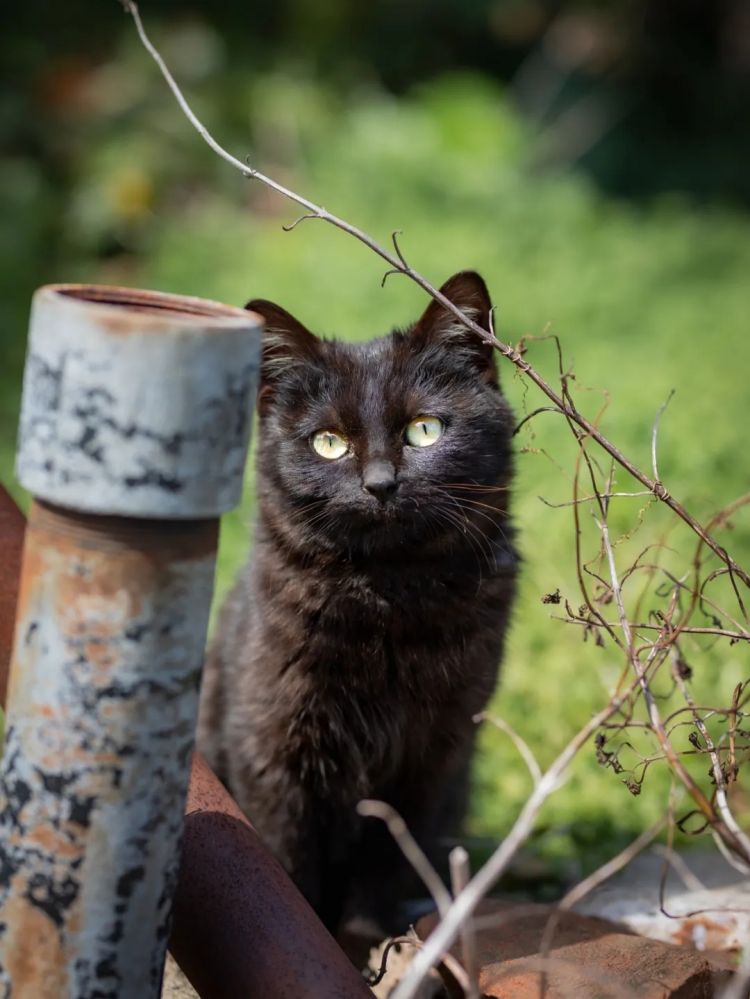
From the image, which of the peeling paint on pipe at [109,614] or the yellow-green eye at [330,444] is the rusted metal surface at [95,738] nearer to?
the peeling paint on pipe at [109,614]

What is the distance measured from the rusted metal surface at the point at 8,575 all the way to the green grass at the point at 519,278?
70.7 inches

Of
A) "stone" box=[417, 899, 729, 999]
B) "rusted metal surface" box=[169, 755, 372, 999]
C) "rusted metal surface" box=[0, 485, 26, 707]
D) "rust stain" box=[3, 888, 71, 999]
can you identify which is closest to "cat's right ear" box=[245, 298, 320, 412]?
"rusted metal surface" box=[0, 485, 26, 707]

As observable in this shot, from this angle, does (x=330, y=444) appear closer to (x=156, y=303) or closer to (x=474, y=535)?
(x=474, y=535)

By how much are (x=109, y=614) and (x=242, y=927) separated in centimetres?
61

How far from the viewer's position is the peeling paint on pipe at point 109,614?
4.95 feet

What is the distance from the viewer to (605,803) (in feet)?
11.8

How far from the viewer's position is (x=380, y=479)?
236 cm

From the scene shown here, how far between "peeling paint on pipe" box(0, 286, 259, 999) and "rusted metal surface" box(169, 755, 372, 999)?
202 mm

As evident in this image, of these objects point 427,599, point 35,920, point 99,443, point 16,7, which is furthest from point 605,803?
point 16,7

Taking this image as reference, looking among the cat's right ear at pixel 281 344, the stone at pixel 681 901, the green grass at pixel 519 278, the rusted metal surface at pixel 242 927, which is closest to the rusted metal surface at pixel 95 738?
the rusted metal surface at pixel 242 927

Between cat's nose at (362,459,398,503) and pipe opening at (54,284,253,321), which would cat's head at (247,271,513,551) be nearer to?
cat's nose at (362,459,398,503)

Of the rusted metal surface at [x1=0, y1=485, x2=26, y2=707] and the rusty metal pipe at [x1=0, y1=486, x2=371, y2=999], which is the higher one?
the rusted metal surface at [x1=0, y1=485, x2=26, y2=707]

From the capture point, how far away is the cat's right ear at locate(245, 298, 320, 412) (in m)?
2.64

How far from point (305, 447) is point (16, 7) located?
9126 millimetres
